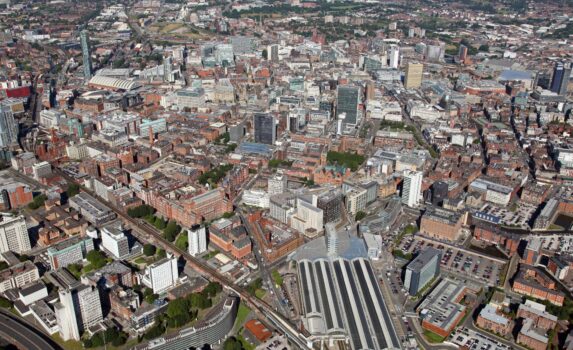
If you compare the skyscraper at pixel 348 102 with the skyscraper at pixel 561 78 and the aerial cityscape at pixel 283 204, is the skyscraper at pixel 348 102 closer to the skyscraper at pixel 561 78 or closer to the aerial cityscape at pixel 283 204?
the aerial cityscape at pixel 283 204

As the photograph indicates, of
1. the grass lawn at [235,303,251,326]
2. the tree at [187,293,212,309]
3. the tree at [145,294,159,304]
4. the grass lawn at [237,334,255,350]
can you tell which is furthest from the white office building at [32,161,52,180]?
the grass lawn at [237,334,255,350]

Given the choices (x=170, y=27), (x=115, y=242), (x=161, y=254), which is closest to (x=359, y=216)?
(x=161, y=254)

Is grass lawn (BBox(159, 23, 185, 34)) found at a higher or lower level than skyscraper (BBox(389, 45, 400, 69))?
higher

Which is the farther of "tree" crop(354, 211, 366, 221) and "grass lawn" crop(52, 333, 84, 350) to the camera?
"tree" crop(354, 211, 366, 221)

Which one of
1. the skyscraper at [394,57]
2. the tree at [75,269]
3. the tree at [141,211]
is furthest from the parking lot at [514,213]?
the skyscraper at [394,57]

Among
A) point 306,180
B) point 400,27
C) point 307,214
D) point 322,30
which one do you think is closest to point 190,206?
point 307,214

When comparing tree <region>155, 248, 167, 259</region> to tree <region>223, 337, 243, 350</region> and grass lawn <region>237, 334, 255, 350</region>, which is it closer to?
grass lawn <region>237, 334, 255, 350</region>

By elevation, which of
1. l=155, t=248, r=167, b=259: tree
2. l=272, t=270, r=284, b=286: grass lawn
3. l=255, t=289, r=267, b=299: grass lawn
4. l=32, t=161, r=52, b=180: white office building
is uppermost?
l=32, t=161, r=52, b=180: white office building
